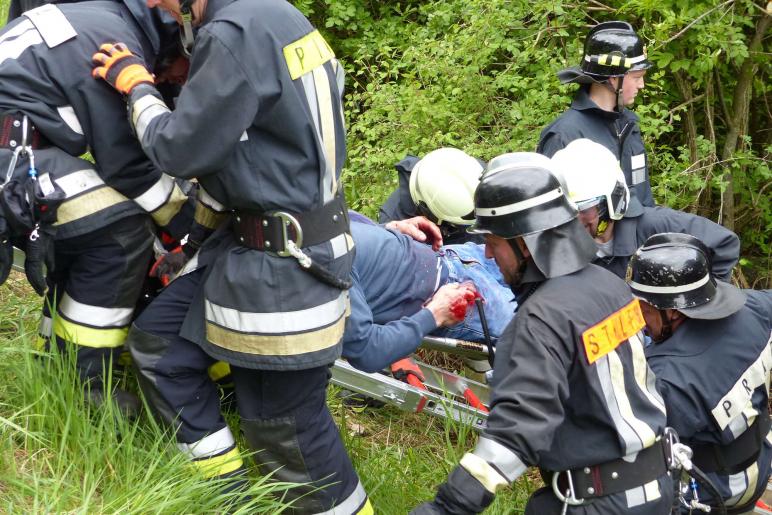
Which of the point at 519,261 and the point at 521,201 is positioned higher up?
the point at 521,201

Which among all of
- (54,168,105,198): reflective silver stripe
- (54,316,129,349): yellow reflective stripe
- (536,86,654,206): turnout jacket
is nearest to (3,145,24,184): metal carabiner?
(54,168,105,198): reflective silver stripe

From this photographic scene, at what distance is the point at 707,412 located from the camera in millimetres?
3459

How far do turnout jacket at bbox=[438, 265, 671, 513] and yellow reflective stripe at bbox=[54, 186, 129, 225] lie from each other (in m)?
1.46

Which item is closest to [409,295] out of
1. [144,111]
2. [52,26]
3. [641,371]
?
[641,371]

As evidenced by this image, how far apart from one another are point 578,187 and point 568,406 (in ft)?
5.67

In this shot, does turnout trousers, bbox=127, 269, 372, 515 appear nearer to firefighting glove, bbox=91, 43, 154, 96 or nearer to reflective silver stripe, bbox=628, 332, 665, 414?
firefighting glove, bbox=91, 43, 154, 96

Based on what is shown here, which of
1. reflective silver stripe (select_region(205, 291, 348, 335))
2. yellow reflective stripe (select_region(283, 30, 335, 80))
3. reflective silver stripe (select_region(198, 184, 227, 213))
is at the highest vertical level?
yellow reflective stripe (select_region(283, 30, 335, 80))

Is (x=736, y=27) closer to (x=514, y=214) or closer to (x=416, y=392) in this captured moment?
(x=416, y=392)

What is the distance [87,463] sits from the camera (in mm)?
3115

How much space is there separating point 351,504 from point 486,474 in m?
1.00

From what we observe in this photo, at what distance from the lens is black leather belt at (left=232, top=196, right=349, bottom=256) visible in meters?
2.99

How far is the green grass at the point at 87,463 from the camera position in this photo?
9.55 ft

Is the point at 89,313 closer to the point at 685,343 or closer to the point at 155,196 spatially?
the point at 155,196

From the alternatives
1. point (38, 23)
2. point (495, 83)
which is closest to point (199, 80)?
point (38, 23)
